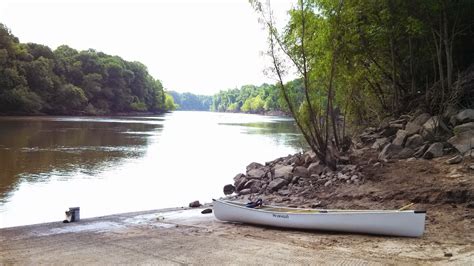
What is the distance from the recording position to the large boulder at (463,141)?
517 inches

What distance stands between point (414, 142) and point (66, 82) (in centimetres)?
8509

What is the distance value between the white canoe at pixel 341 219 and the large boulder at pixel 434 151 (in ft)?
18.5

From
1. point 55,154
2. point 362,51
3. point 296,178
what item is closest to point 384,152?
point 296,178

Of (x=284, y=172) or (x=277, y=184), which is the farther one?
(x=284, y=172)

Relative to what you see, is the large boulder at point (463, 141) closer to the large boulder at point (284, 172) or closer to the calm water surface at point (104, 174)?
the large boulder at point (284, 172)

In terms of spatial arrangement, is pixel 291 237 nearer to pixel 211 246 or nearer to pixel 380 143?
pixel 211 246

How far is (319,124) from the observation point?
17.8 m

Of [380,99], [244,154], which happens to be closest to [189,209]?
[380,99]

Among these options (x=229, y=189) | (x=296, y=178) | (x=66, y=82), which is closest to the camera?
(x=296, y=178)

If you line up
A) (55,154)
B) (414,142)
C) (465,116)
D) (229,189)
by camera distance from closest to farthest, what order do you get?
1. (465,116)
2. (414,142)
3. (229,189)
4. (55,154)

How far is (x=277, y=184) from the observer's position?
16.9 meters

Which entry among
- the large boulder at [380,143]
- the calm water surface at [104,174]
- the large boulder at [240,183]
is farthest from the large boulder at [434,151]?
the calm water surface at [104,174]

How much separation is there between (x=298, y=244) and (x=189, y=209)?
7283 millimetres

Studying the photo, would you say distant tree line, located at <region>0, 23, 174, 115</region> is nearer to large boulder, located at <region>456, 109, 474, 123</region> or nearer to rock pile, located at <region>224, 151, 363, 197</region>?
rock pile, located at <region>224, 151, 363, 197</region>
